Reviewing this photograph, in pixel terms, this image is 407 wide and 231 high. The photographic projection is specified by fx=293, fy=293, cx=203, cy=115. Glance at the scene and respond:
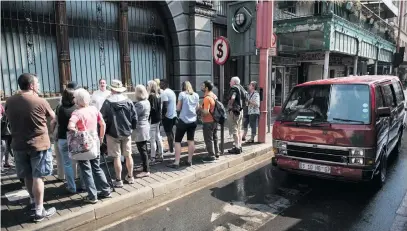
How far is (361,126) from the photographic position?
4.66m

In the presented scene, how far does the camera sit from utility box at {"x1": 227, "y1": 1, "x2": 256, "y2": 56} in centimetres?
786

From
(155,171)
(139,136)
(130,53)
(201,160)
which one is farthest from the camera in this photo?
(130,53)

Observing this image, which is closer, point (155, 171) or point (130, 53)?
point (155, 171)

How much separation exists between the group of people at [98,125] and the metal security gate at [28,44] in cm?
280

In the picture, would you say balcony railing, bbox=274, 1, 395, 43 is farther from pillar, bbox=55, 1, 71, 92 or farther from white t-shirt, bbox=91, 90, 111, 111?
white t-shirt, bbox=91, 90, 111, 111

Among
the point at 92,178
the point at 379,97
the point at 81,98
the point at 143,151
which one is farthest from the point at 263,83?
the point at 92,178

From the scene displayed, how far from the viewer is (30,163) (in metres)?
3.85

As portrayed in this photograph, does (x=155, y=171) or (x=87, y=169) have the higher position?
(x=87, y=169)

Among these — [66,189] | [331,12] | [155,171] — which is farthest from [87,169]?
[331,12]

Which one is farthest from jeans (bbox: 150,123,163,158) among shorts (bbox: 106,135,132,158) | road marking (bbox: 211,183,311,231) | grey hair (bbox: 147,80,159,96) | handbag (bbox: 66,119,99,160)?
road marking (bbox: 211,183,311,231)

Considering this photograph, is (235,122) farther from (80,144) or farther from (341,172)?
(80,144)

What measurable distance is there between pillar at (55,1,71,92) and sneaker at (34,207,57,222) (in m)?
4.81

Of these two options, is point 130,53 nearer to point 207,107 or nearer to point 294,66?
point 207,107

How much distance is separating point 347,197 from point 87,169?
4160 millimetres
